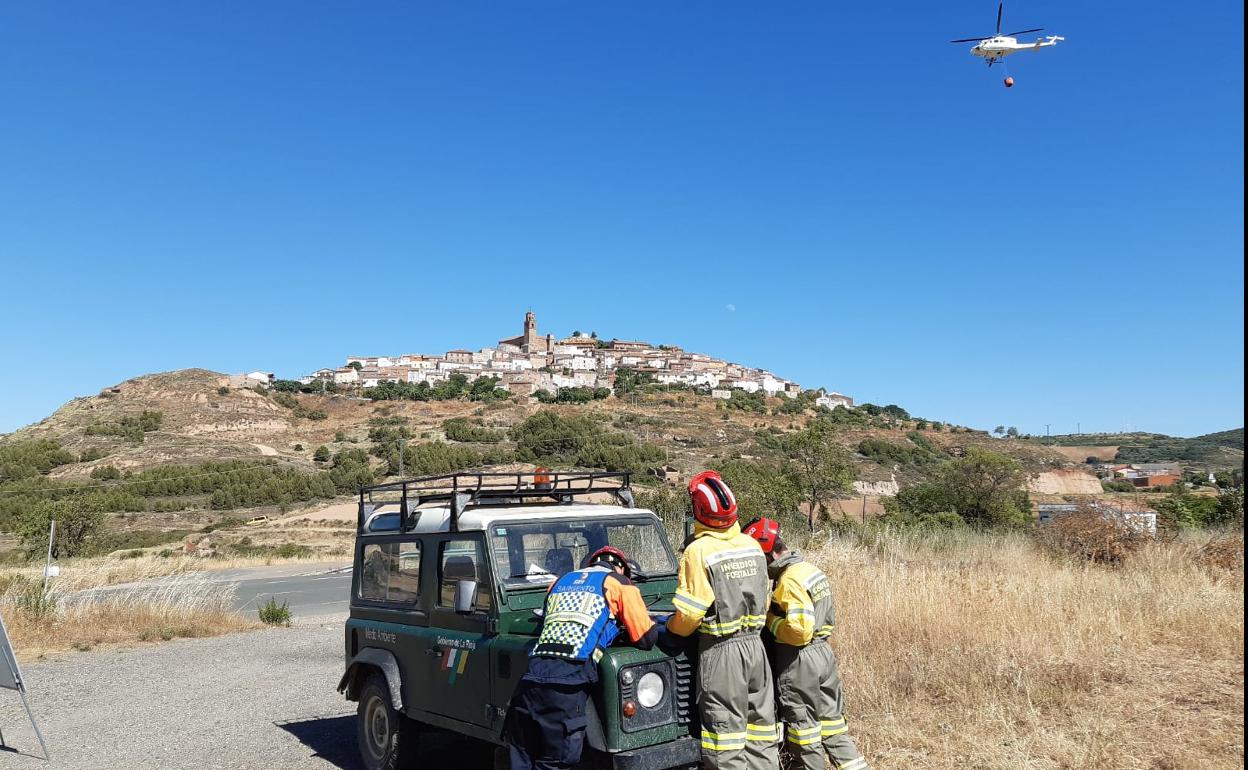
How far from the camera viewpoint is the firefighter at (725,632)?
479 cm

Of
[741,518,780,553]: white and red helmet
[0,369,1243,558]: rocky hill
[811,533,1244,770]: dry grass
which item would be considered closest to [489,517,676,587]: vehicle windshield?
[741,518,780,553]: white and red helmet

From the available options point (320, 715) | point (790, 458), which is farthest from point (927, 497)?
point (320, 715)

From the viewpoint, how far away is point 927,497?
34.0 m

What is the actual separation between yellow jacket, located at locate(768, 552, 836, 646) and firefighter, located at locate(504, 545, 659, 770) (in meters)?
0.85

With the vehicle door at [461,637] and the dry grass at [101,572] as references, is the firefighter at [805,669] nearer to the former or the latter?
the vehicle door at [461,637]

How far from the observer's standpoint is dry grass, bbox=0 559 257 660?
1385 cm

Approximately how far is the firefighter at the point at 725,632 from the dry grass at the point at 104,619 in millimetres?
12343

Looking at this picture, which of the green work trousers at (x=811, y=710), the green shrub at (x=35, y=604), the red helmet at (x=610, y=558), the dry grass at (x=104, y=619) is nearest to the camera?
the red helmet at (x=610, y=558)

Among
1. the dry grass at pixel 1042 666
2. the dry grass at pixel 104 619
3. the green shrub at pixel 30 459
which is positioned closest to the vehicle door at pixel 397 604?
the dry grass at pixel 1042 666

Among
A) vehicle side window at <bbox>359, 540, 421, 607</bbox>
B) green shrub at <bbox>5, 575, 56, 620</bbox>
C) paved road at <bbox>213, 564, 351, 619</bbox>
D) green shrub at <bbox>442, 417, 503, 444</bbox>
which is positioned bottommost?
paved road at <bbox>213, 564, 351, 619</bbox>

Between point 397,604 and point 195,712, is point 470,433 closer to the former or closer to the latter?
point 195,712

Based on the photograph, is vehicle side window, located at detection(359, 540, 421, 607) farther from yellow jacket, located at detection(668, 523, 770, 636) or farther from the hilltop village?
the hilltop village

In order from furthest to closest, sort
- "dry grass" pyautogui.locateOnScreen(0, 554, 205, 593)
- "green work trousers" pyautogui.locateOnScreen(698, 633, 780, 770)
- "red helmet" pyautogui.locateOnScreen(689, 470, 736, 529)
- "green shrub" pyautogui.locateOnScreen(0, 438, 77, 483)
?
1. "green shrub" pyautogui.locateOnScreen(0, 438, 77, 483)
2. "dry grass" pyautogui.locateOnScreen(0, 554, 205, 593)
3. "red helmet" pyautogui.locateOnScreen(689, 470, 736, 529)
4. "green work trousers" pyautogui.locateOnScreen(698, 633, 780, 770)

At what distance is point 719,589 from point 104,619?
46.1 feet
